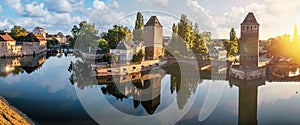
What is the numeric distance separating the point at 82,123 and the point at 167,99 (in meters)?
6.34

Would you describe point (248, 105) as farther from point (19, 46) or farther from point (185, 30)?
point (19, 46)

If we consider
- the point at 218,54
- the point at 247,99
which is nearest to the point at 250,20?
the point at 247,99

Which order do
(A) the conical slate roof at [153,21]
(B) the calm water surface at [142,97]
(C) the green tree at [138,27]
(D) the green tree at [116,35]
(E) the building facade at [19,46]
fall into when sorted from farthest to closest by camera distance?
1. (C) the green tree at [138,27]
2. (D) the green tree at [116,35]
3. (E) the building facade at [19,46]
4. (A) the conical slate roof at [153,21]
5. (B) the calm water surface at [142,97]

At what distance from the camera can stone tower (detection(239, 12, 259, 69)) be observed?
987 inches

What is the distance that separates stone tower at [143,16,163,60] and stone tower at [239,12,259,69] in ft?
47.3

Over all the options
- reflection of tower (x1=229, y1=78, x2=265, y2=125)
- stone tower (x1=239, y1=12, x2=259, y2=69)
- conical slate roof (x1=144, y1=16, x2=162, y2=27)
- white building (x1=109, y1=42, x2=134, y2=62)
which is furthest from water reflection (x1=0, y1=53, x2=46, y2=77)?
stone tower (x1=239, y1=12, x2=259, y2=69)

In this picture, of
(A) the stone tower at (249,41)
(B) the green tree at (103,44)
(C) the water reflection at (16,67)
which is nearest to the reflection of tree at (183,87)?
(A) the stone tower at (249,41)

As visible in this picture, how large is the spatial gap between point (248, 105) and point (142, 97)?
638cm

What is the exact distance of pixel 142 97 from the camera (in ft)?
56.1

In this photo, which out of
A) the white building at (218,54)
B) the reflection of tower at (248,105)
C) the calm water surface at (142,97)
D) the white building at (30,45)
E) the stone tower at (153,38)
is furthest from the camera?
the white building at (30,45)

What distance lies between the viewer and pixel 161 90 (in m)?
19.2

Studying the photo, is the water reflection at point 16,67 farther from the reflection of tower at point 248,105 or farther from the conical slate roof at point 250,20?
the conical slate roof at point 250,20

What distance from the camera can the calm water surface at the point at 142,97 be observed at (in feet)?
42.9

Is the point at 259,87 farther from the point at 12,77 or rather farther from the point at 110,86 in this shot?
the point at 12,77
